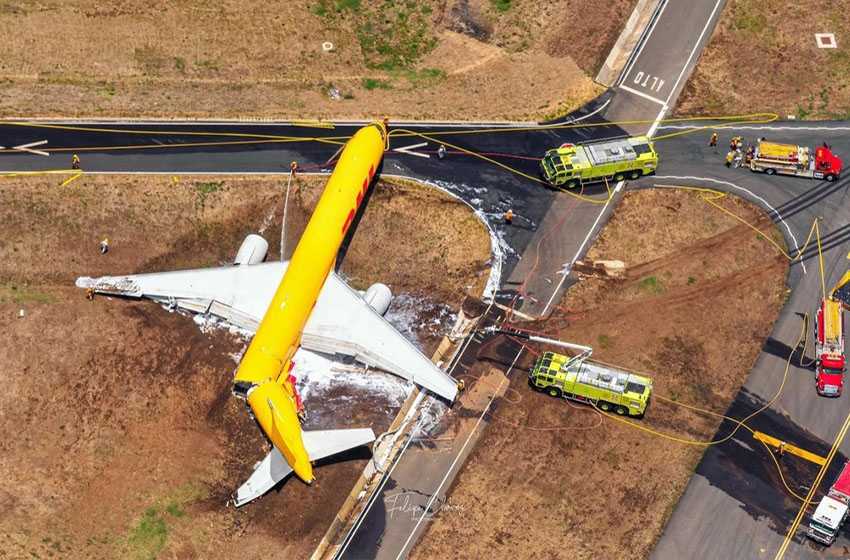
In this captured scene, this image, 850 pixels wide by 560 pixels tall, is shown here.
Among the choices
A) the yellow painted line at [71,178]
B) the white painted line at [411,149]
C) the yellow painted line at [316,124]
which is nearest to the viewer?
the yellow painted line at [71,178]

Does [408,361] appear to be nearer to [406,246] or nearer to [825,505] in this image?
[406,246]

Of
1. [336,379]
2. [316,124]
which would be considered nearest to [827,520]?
[336,379]

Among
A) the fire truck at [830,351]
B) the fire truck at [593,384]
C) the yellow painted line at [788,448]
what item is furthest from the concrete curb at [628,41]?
the yellow painted line at [788,448]

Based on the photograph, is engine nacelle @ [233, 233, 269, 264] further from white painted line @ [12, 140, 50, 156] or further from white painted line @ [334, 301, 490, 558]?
white painted line @ [12, 140, 50, 156]

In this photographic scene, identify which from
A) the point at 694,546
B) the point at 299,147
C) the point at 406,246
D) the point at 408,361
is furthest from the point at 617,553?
the point at 299,147

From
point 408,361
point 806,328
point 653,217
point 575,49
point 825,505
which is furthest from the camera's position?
point 575,49

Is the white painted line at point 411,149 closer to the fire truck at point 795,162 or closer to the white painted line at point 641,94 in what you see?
the white painted line at point 641,94
